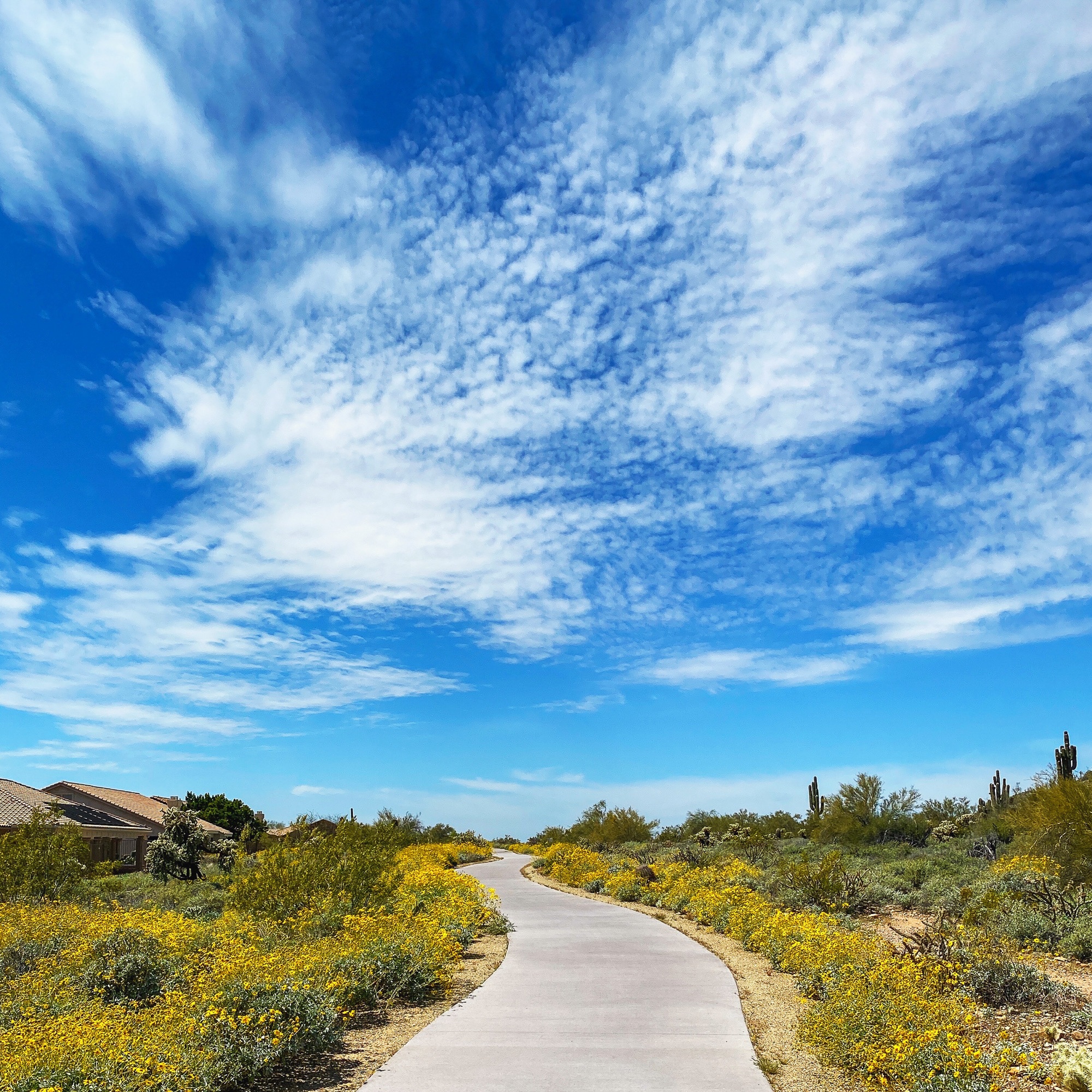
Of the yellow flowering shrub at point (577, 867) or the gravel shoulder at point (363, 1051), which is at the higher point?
the yellow flowering shrub at point (577, 867)

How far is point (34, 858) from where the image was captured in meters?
Answer: 15.4

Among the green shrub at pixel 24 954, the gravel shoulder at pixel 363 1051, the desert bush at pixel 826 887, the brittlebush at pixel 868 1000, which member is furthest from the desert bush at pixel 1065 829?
the green shrub at pixel 24 954

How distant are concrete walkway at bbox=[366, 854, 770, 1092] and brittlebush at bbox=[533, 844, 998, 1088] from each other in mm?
755

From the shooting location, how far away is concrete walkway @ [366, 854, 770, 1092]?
6.67 meters

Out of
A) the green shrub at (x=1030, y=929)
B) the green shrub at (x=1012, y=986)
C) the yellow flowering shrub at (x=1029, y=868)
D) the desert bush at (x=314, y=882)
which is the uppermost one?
the yellow flowering shrub at (x=1029, y=868)

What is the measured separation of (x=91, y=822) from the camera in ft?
126

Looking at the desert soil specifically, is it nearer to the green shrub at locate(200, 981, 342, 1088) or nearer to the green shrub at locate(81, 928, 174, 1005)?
the green shrub at locate(200, 981, 342, 1088)

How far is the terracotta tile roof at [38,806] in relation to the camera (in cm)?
3375

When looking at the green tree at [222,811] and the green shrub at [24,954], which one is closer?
the green shrub at [24,954]

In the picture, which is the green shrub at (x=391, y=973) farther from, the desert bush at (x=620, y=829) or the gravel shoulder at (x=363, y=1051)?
the desert bush at (x=620, y=829)

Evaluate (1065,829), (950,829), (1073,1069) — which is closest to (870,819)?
(950,829)

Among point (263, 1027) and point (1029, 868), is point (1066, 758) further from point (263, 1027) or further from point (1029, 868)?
point (263, 1027)

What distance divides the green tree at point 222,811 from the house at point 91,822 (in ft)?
36.5

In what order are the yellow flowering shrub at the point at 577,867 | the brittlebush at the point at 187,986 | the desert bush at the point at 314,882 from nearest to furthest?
the brittlebush at the point at 187,986 → the desert bush at the point at 314,882 → the yellow flowering shrub at the point at 577,867
